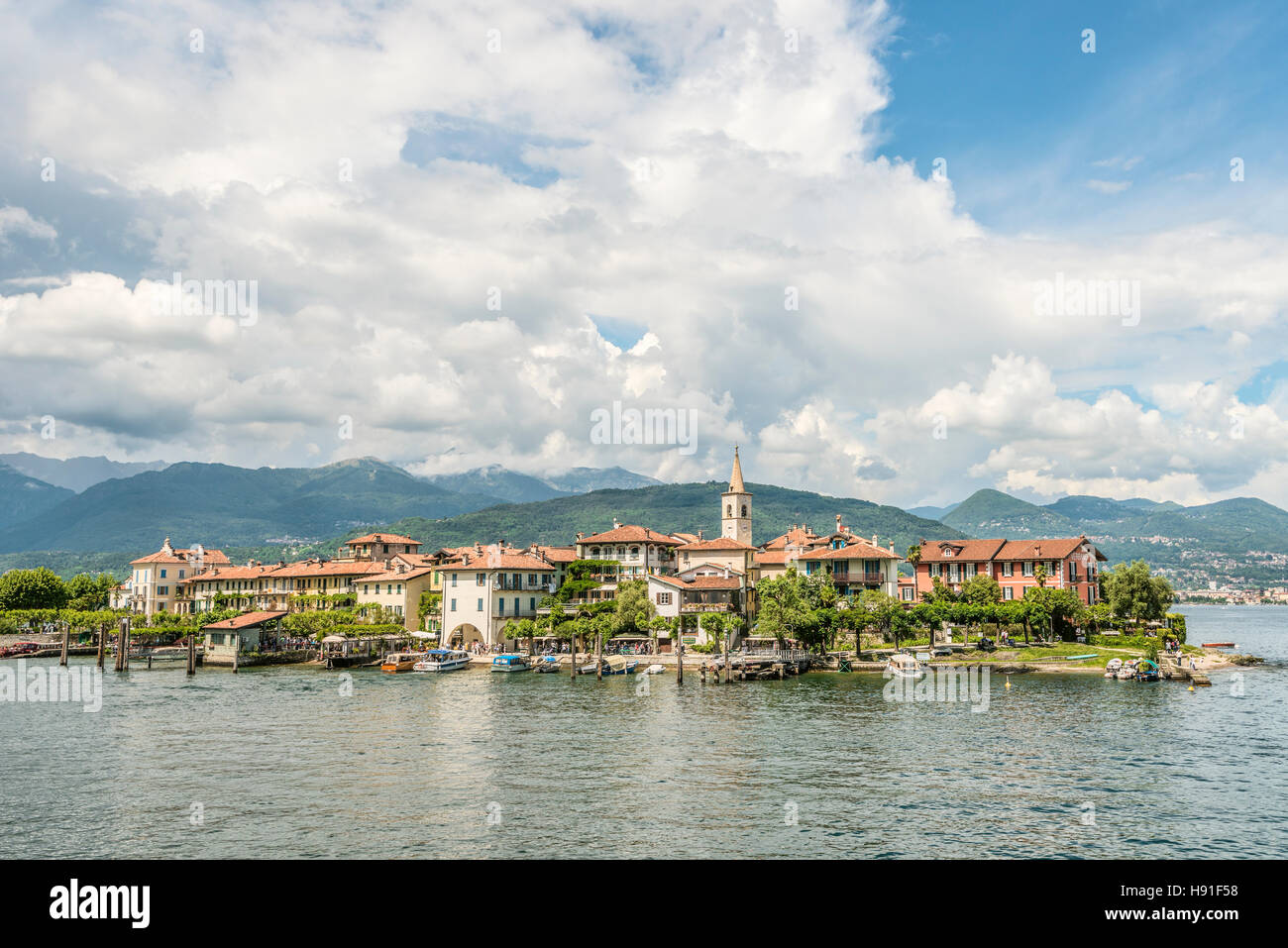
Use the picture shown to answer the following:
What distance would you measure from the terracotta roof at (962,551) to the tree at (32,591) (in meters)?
136

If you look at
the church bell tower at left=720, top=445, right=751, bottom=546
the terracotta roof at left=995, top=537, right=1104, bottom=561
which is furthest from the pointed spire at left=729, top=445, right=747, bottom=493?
the terracotta roof at left=995, top=537, right=1104, bottom=561

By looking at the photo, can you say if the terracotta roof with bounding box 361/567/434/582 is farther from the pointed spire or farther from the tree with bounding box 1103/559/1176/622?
the tree with bounding box 1103/559/1176/622

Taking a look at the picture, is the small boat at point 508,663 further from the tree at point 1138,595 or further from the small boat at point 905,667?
the tree at point 1138,595

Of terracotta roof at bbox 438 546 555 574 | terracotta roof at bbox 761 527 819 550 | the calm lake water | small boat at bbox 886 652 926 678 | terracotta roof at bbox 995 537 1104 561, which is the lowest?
small boat at bbox 886 652 926 678

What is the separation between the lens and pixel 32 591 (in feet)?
462

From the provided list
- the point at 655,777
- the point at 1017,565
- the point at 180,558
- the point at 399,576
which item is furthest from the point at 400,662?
the point at 180,558

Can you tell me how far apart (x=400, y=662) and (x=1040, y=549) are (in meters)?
74.3

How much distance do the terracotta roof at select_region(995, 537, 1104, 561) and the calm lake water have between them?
33540 millimetres

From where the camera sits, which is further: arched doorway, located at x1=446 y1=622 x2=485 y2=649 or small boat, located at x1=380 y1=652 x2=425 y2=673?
arched doorway, located at x1=446 y1=622 x2=485 y2=649

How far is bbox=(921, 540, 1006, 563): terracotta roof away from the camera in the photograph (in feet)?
340

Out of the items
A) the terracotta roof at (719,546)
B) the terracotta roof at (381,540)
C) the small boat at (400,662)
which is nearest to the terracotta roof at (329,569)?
the terracotta roof at (381,540)

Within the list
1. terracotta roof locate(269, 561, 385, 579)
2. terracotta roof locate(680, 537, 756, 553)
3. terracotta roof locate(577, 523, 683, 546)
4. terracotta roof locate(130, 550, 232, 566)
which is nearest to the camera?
terracotta roof locate(680, 537, 756, 553)

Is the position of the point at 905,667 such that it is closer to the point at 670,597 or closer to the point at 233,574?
the point at 670,597
